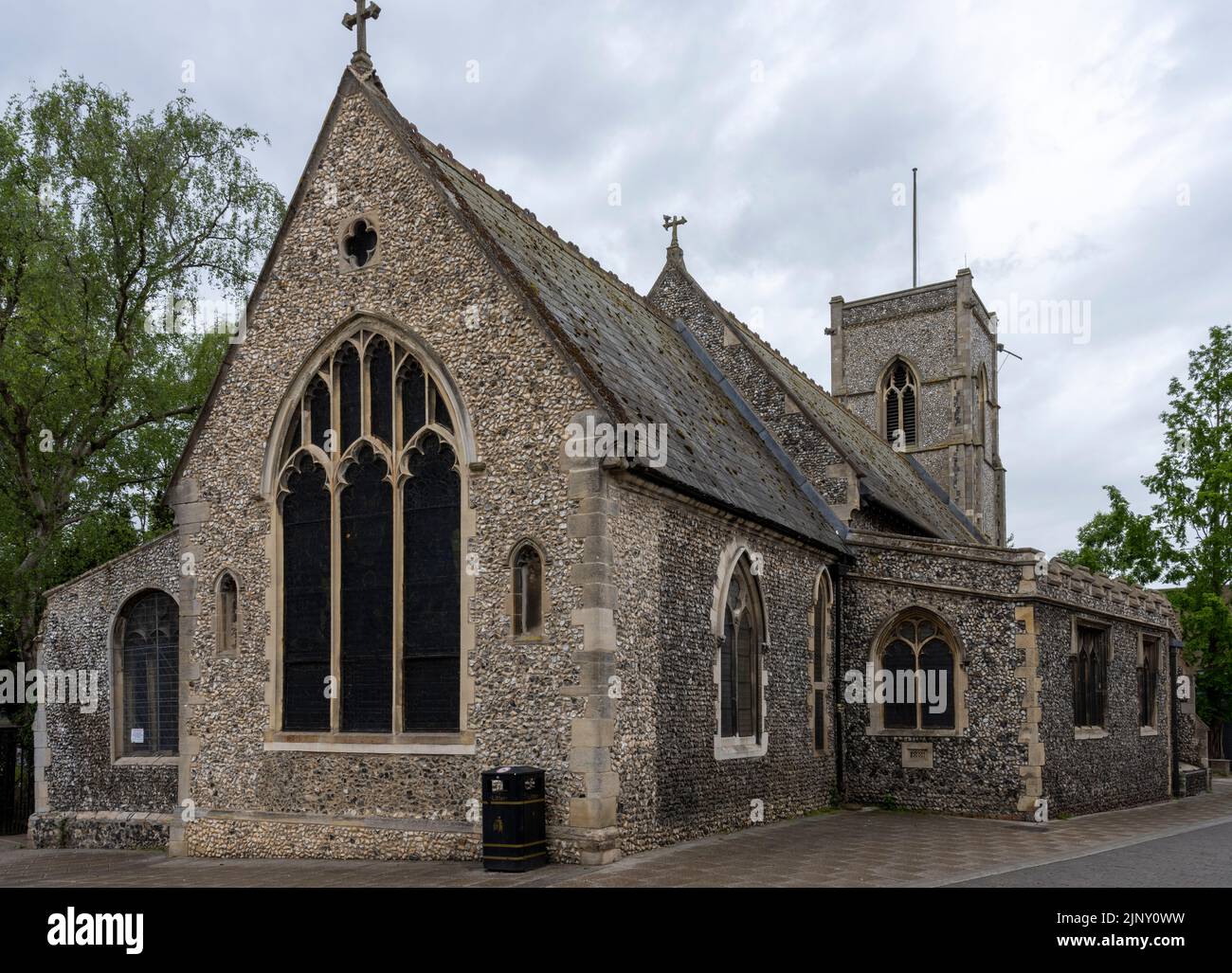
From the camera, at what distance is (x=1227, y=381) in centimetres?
3694

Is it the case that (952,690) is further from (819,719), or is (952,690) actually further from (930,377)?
(930,377)

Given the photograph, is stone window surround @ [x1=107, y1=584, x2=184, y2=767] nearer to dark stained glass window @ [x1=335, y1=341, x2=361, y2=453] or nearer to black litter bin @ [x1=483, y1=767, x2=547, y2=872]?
dark stained glass window @ [x1=335, y1=341, x2=361, y2=453]

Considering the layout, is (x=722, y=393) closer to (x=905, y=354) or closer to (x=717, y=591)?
(x=717, y=591)

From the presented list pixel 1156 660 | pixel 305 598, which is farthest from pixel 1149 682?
pixel 305 598

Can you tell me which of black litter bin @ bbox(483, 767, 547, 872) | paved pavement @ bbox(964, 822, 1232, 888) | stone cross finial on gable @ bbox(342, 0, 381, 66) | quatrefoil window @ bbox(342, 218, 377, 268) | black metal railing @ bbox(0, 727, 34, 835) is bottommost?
black metal railing @ bbox(0, 727, 34, 835)

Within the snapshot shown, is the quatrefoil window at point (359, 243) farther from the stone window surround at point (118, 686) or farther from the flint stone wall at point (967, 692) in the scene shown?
the flint stone wall at point (967, 692)

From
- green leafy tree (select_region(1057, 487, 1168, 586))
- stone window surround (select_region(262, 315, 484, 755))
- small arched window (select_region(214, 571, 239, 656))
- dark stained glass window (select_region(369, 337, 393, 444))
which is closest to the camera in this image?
stone window surround (select_region(262, 315, 484, 755))

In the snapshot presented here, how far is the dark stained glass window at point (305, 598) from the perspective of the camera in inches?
650

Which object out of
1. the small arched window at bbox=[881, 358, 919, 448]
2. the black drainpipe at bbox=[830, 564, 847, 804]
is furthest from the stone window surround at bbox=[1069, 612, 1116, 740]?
the small arched window at bbox=[881, 358, 919, 448]

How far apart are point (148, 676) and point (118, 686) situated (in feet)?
2.34

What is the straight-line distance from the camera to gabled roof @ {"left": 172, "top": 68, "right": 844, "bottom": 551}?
1589 centimetres

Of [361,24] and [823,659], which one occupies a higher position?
[361,24]

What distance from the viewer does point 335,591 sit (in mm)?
16469

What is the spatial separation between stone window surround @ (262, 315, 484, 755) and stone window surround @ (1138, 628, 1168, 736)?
1720cm
